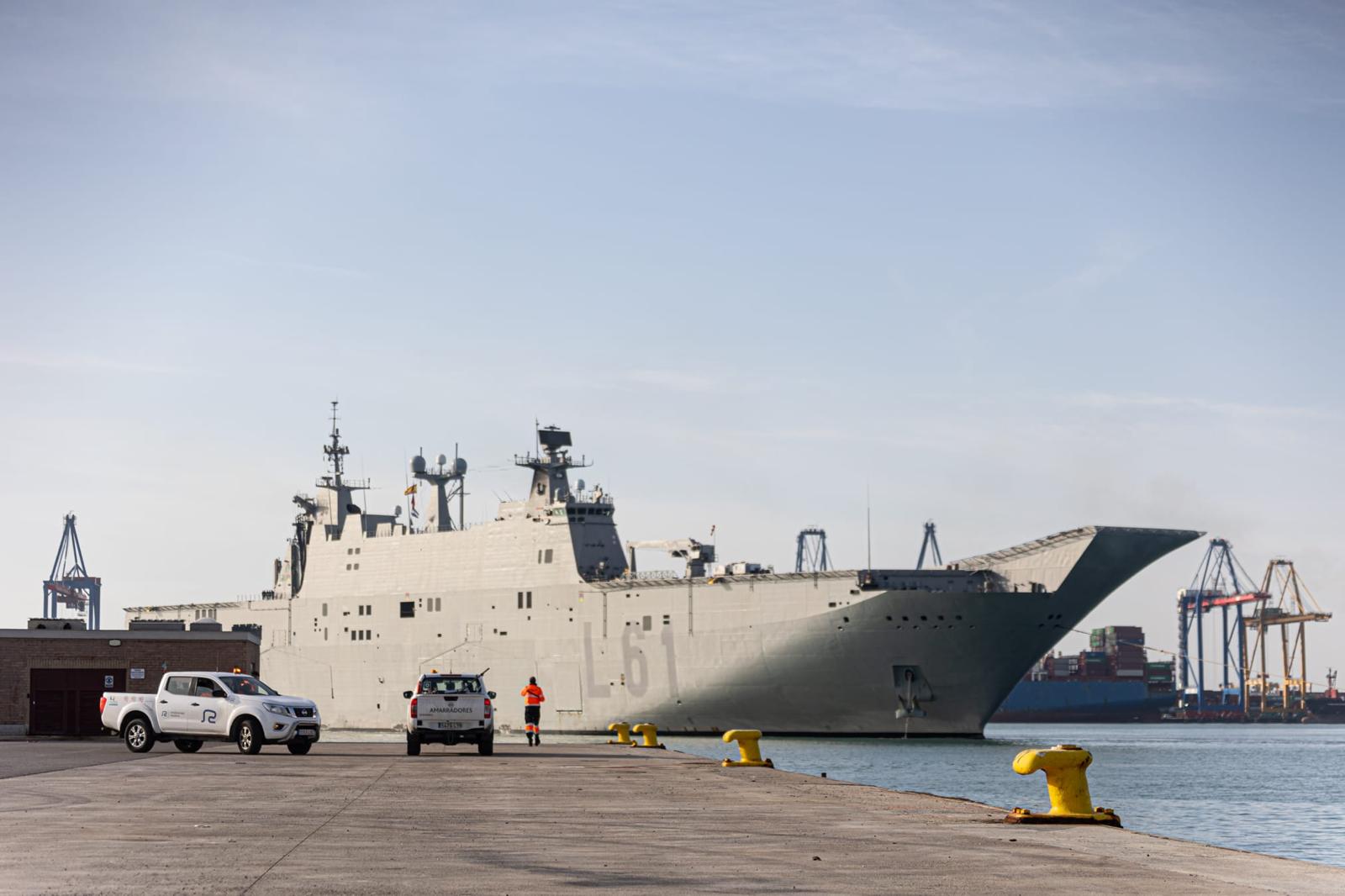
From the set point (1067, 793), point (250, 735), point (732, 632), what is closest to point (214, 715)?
point (250, 735)

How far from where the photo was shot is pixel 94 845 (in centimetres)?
1238

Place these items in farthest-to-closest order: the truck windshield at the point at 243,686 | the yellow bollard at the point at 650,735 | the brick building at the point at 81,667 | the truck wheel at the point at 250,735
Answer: the brick building at the point at 81,667
the yellow bollard at the point at 650,735
the truck windshield at the point at 243,686
the truck wheel at the point at 250,735

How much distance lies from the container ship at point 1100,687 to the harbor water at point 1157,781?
79583mm

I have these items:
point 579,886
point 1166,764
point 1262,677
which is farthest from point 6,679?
point 1262,677

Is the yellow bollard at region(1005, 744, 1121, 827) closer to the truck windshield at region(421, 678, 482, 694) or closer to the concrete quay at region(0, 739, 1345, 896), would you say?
the concrete quay at region(0, 739, 1345, 896)

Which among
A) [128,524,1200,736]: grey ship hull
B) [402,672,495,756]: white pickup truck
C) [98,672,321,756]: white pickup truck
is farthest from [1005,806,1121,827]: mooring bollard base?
[128,524,1200,736]: grey ship hull

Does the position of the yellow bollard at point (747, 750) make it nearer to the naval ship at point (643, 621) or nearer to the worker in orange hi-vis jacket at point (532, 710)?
the worker in orange hi-vis jacket at point (532, 710)

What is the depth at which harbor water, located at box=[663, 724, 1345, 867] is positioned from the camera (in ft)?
95.8

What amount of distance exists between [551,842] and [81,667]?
30.9 m

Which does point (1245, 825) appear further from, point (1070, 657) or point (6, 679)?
point (1070, 657)

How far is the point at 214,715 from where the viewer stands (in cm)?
2947

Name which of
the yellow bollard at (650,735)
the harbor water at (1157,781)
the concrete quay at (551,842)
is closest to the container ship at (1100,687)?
the harbor water at (1157,781)

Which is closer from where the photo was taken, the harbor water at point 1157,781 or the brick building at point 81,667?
the harbor water at point 1157,781

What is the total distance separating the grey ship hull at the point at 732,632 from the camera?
58094 mm
